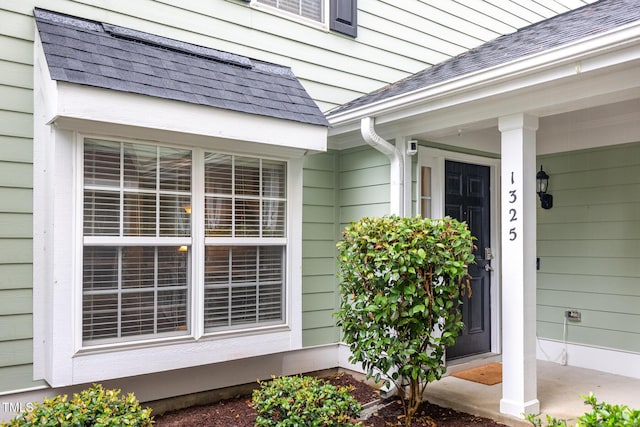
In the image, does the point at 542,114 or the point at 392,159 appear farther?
the point at 392,159

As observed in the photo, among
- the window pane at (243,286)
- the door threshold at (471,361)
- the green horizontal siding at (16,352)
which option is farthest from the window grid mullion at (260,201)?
the door threshold at (471,361)

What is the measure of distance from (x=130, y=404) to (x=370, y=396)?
2079 millimetres

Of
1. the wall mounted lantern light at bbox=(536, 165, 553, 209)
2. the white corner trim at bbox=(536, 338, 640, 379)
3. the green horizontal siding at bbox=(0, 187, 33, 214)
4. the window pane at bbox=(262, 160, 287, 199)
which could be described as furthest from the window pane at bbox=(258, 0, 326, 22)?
the white corner trim at bbox=(536, 338, 640, 379)

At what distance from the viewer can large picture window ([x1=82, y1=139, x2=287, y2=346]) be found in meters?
3.19

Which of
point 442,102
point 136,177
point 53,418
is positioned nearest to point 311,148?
point 442,102

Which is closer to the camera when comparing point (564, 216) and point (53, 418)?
point (53, 418)

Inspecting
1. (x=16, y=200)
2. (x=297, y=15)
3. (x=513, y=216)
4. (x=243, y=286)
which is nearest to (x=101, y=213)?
(x=16, y=200)

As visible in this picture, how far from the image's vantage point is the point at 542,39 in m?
3.69

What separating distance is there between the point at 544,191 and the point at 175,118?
12.1 ft

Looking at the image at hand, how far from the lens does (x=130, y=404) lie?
255 cm

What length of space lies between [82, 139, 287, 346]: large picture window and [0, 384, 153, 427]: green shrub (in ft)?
2.25

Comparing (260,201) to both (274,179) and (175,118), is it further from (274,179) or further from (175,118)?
(175,118)

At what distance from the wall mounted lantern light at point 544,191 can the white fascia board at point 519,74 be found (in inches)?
76.3

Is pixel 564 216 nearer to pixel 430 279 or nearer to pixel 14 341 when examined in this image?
pixel 430 279
